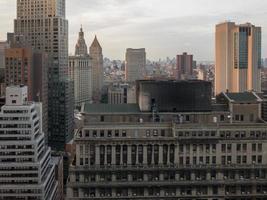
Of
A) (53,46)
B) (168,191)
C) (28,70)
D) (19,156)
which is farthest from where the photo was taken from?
(53,46)

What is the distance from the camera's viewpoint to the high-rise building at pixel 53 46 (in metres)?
130

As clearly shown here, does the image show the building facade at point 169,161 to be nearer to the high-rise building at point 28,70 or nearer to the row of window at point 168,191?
the row of window at point 168,191

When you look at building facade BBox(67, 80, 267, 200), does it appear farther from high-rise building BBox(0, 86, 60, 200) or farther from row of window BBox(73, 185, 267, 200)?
high-rise building BBox(0, 86, 60, 200)

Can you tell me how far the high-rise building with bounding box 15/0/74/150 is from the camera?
12962cm

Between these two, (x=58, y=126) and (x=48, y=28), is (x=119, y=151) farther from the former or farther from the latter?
(x=48, y=28)

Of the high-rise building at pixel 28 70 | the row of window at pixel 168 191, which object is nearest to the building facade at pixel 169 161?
the row of window at pixel 168 191

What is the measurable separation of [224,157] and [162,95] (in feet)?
28.4

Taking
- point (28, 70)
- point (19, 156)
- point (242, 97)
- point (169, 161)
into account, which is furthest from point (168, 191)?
point (28, 70)

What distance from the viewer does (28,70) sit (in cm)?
11019

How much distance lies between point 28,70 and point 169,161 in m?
67.7

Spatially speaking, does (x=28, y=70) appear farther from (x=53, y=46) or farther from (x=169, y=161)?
(x=169, y=161)

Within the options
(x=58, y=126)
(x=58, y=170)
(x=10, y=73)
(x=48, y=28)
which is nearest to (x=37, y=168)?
(x=58, y=170)

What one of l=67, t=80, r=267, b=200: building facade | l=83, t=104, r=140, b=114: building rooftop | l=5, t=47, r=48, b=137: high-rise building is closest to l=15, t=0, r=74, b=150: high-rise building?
l=5, t=47, r=48, b=137: high-rise building

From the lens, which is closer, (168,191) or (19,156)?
(168,191)
